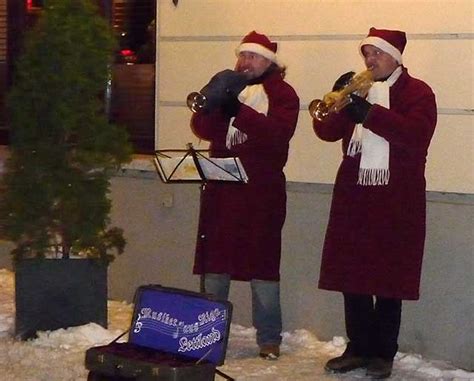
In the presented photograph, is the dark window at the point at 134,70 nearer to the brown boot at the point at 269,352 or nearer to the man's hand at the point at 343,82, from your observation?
the brown boot at the point at 269,352

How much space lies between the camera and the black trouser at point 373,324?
6402 mm

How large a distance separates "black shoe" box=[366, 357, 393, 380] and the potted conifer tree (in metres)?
1.85

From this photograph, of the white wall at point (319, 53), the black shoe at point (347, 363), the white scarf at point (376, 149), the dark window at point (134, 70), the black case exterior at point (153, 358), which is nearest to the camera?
the black case exterior at point (153, 358)

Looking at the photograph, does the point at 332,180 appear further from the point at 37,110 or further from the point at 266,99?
the point at 37,110

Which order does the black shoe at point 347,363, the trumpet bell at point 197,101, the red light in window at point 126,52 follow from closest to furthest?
the trumpet bell at point 197,101 < the black shoe at point 347,363 < the red light in window at point 126,52

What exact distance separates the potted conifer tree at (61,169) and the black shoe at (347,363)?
5.41 feet

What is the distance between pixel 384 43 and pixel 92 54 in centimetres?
188

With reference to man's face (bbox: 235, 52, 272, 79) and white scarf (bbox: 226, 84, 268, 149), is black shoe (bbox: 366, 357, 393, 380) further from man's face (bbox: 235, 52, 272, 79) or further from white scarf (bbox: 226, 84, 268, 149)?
man's face (bbox: 235, 52, 272, 79)

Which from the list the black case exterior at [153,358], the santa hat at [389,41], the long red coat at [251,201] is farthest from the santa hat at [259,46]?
the black case exterior at [153,358]

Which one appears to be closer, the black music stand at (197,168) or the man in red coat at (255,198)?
the black music stand at (197,168)

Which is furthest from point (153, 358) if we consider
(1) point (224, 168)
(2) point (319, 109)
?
(2) point (319, 109)

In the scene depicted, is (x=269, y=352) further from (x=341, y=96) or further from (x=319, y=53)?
(x=319, y=53)

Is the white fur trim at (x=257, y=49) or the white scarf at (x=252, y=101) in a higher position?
the white fur trim at (x=257, y=49)

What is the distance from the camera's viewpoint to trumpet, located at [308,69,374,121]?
6.16 meters
